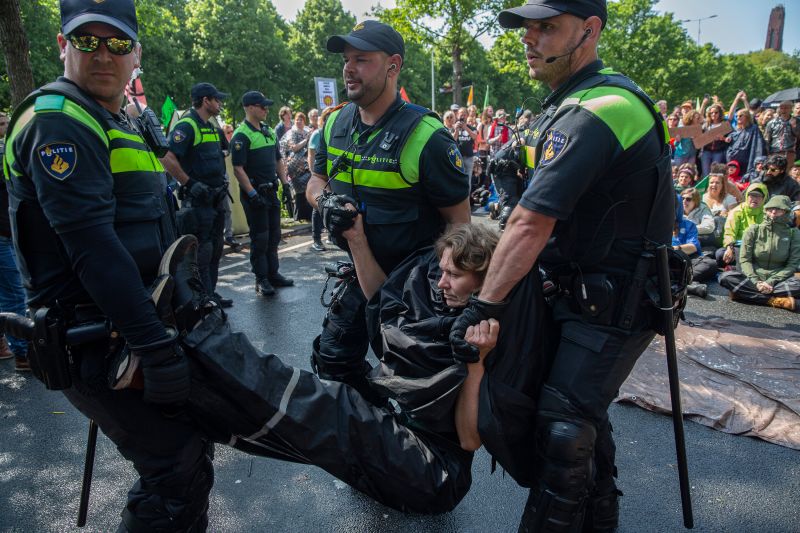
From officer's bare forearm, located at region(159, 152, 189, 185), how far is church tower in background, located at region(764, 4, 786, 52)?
4777 inches

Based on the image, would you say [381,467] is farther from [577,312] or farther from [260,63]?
[260,63]

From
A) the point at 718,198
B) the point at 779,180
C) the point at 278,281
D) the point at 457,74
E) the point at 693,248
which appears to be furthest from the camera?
the point at 457,74

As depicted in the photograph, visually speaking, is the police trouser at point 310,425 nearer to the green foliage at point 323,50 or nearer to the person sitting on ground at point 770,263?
the person sitting on ground at point 770,263

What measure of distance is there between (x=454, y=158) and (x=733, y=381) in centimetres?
286

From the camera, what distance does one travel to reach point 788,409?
3.44 m

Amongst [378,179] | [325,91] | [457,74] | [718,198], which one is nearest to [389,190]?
[378,179]

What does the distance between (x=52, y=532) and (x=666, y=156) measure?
3.03m

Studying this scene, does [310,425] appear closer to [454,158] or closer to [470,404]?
[470,404]

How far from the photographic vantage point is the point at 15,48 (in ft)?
18.7

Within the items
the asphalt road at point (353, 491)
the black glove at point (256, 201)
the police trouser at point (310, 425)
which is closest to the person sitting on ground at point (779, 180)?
the asphalt road at point (353, 491)

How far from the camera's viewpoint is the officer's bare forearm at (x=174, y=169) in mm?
5207

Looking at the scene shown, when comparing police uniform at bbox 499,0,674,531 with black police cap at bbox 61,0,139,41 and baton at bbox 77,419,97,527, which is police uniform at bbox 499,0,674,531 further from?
baton at bbox 77,419,97,527

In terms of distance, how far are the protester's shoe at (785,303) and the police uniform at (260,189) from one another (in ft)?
17.8

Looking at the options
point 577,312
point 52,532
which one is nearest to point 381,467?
point 577,312
